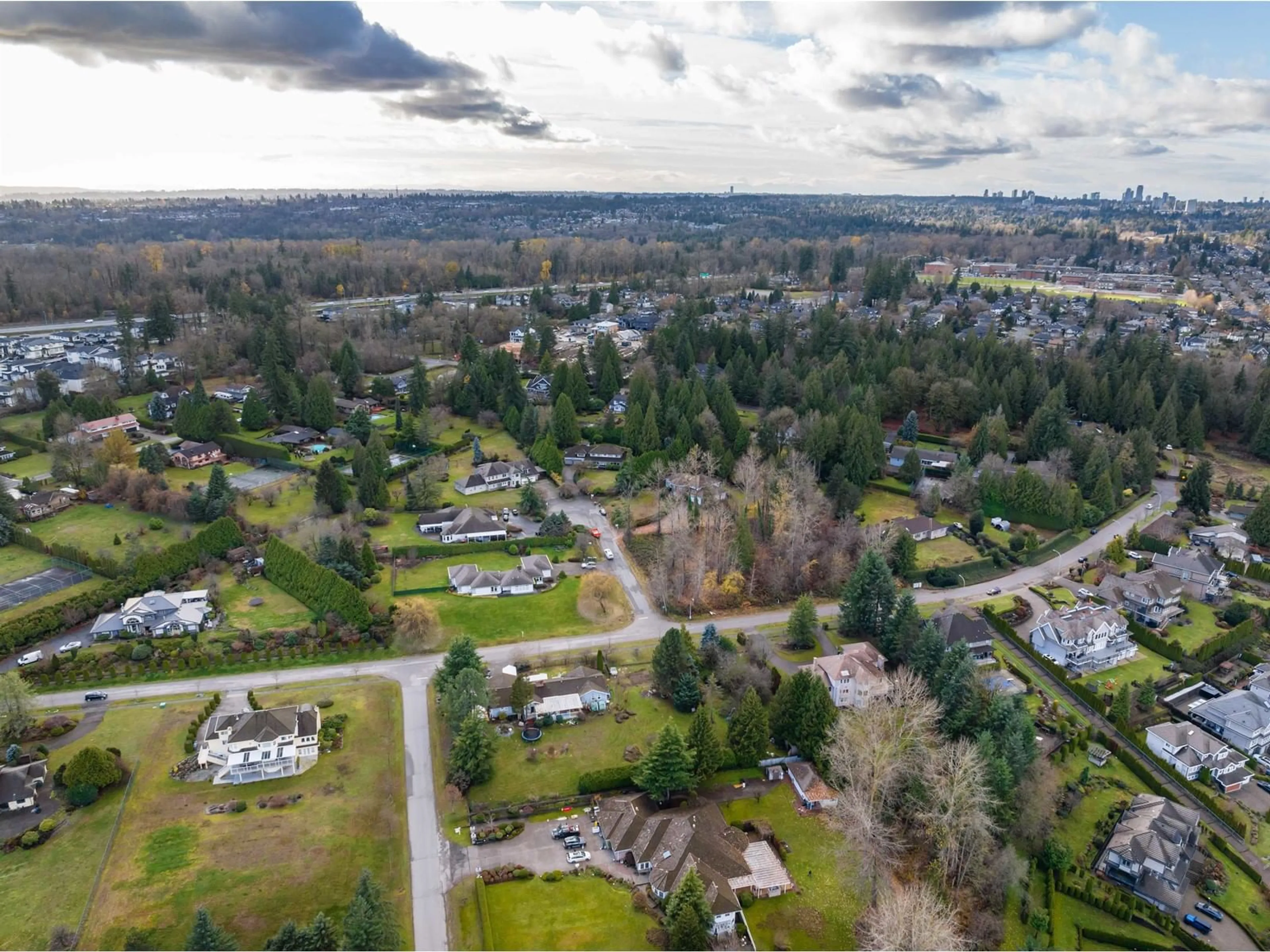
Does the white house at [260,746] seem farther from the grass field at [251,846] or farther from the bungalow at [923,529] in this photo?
the bungalow at [923,529]

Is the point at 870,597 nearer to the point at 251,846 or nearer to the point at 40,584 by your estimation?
the point at 251,846

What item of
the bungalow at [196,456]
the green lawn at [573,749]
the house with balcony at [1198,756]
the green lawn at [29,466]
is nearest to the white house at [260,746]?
the green lawn at [573,749]

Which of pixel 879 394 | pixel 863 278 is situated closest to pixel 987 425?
pixel 879 394

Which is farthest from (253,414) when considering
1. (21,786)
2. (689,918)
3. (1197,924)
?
(1197,924)

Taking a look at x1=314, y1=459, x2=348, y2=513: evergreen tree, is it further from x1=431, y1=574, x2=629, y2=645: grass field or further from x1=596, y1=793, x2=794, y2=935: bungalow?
x1=596, y1=793, x2=794, y2=935: bungalow

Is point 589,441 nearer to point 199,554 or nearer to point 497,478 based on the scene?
point 497,478

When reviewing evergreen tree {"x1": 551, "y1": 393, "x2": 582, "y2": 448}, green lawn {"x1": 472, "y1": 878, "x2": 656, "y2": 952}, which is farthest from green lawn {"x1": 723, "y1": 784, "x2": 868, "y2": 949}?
evergreen tree {"x1": 551, "y1": 393, "x2": 582, "y2": 448}

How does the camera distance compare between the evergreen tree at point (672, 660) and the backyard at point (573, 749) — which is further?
the evergreen tree at point (672, 660)
